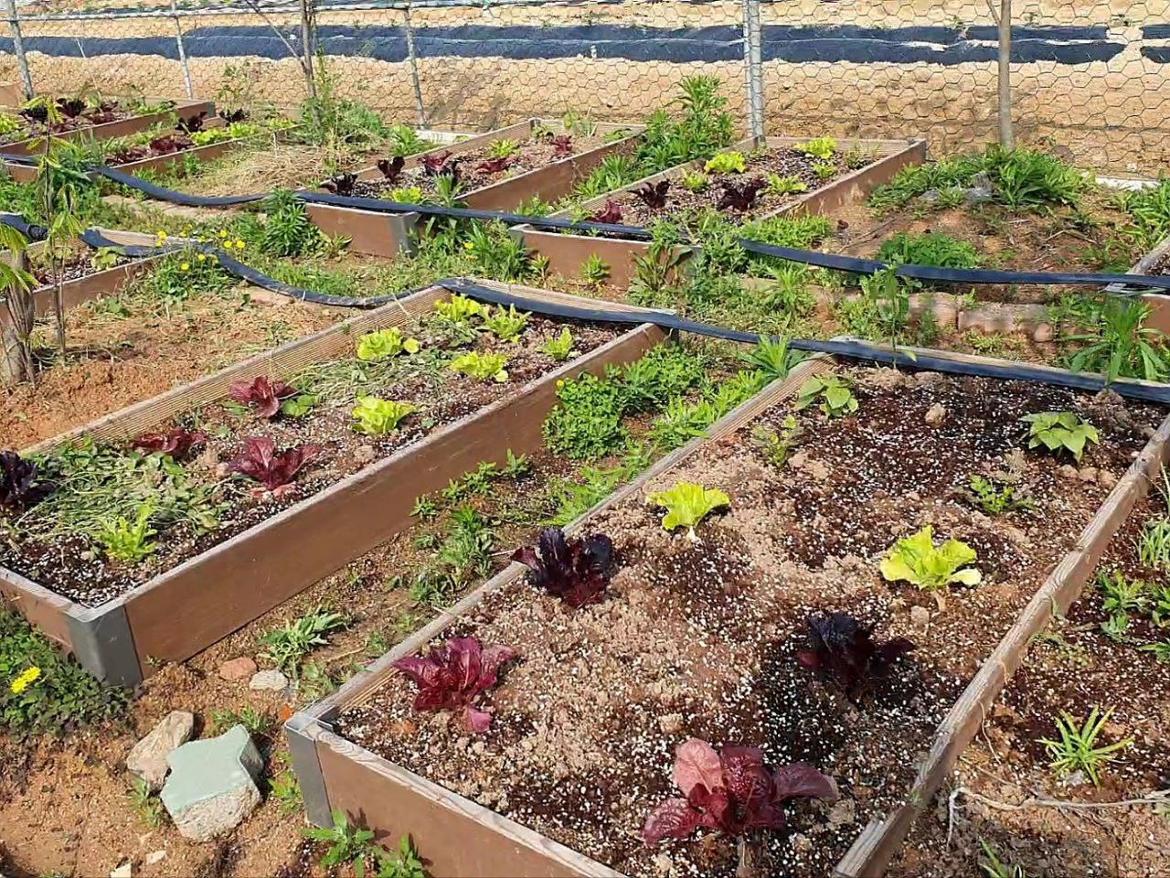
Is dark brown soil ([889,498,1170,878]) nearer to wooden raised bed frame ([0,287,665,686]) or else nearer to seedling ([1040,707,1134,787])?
seedling ([1040,707,1134,787])

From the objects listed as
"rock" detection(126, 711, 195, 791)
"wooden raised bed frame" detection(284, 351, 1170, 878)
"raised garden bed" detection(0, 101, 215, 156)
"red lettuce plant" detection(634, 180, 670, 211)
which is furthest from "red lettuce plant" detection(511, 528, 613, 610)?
"raised garden bed" detection(0, 101, 215, 156)

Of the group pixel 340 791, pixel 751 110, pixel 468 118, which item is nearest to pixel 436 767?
pixel 340 791

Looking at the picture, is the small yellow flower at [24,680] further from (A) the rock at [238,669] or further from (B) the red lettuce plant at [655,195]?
(B) the red lettuce plant at [655,195]

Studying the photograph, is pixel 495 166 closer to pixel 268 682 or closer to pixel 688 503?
pixel 688 503

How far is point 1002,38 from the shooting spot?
6.83 metres

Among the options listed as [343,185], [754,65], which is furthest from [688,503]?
[754,65]

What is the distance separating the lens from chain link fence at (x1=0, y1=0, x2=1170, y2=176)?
9.52 m

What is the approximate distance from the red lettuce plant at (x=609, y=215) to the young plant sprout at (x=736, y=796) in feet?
15.2

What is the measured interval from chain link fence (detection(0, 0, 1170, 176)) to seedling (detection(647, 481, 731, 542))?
15.1 feet

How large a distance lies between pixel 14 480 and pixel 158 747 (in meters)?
1.31

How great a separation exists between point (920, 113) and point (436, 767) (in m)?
8.95

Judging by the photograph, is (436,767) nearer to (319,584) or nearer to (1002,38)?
(319,584)

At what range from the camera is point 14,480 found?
156 inches

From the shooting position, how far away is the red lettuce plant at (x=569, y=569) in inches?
128
